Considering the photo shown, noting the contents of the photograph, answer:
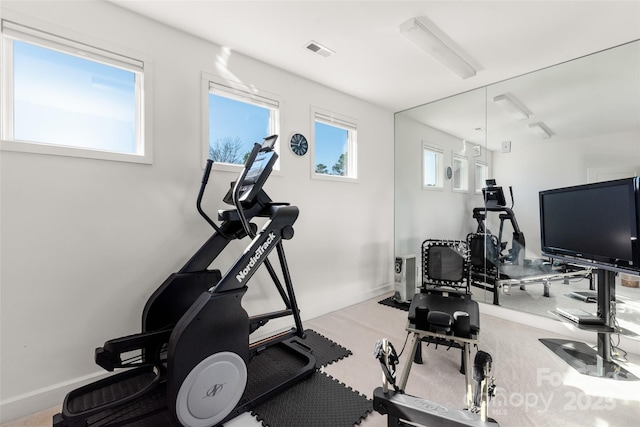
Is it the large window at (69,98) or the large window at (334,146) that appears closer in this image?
the large window at (69,98)

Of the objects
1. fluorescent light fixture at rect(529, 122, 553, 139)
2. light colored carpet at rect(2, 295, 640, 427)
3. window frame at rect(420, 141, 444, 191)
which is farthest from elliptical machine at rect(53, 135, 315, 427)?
fluorescent light fixture at rect(529, 122, 553, 139)

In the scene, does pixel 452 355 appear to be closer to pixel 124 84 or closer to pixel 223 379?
pixel 223 379

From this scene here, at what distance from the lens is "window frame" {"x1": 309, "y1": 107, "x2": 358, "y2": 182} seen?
3.44 m

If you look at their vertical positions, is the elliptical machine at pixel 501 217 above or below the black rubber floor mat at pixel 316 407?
above

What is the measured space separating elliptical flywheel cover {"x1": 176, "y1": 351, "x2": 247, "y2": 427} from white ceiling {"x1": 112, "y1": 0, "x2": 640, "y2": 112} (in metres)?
2.64

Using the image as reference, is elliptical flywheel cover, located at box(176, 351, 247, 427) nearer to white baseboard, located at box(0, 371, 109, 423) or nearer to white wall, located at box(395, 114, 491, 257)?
white baseboard, located at box(0, 371, 109, 423)

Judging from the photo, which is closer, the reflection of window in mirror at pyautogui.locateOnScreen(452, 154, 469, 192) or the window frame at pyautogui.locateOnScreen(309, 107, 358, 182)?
the window frame at pyautogui.locateOnScreen(309, 107, 358, 182)

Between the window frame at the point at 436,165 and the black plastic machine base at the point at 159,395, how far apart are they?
128 inches

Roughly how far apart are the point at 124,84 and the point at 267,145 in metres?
1.32

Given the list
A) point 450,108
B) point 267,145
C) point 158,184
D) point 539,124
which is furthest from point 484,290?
point 158,184

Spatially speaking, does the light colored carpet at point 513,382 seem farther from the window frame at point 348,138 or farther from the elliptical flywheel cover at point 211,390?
the window frame at point 348,138

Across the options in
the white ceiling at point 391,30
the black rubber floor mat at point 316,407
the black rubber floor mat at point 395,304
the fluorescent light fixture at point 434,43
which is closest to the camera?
the black rubber floor mat at point 316,407

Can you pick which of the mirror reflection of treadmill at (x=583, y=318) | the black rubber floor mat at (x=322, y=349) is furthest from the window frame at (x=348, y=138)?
the mirror reflection of treadmill at (x=583, y=318)

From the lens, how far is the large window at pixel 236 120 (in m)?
2.75
